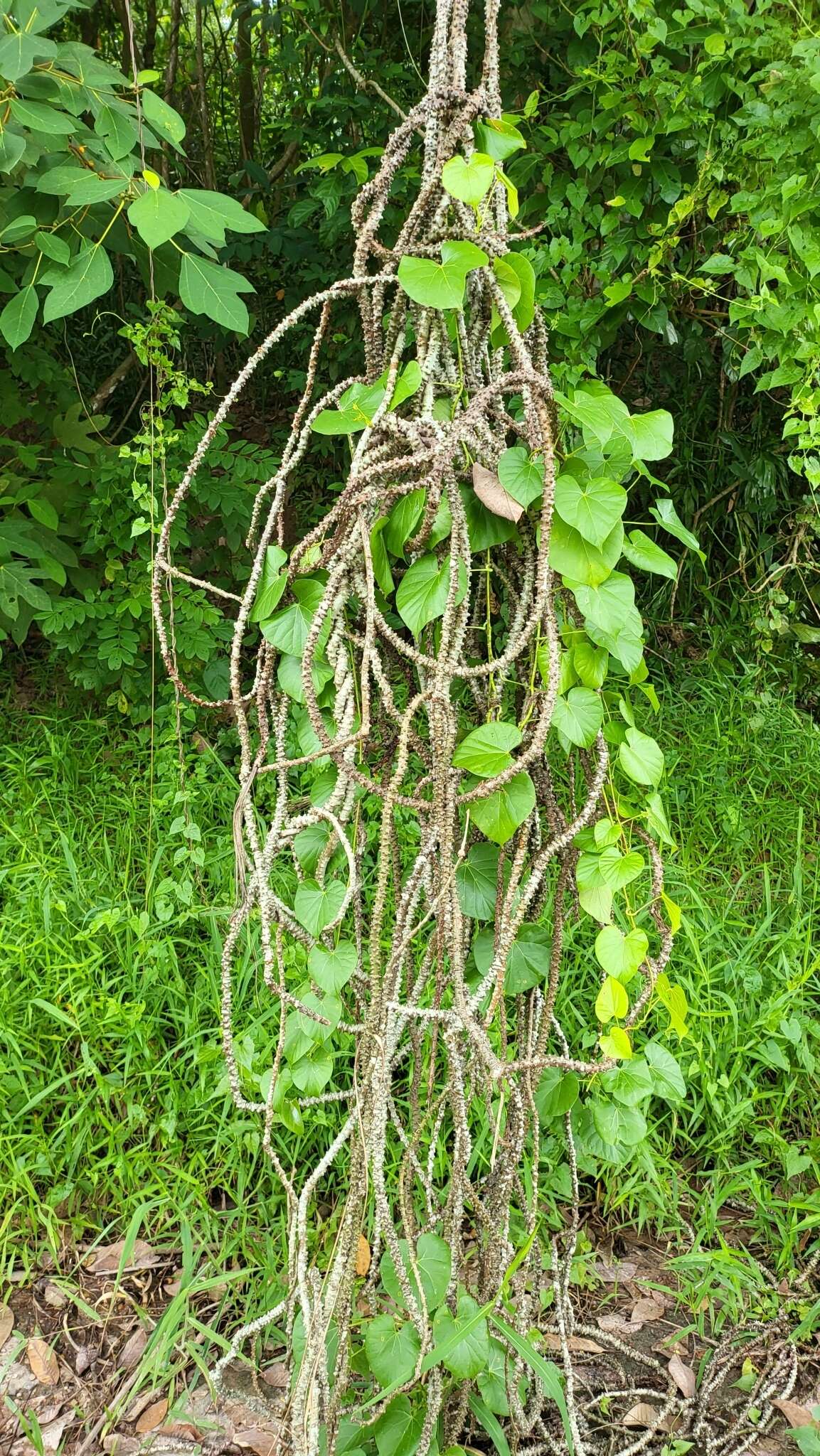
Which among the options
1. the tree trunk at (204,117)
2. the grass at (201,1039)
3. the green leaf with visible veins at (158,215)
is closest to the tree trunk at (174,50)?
the tree trunk at (204,117)

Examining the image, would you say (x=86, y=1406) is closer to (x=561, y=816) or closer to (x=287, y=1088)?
(x=287, y=1088)

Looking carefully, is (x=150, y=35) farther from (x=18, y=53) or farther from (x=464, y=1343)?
(x=464, y=1343)

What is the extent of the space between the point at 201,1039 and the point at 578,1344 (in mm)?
781

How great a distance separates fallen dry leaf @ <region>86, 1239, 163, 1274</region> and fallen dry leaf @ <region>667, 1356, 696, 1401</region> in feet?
2.53

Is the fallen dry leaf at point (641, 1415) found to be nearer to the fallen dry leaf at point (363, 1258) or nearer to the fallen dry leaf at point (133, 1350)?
the fallen dry leaf at point (363, 1258)

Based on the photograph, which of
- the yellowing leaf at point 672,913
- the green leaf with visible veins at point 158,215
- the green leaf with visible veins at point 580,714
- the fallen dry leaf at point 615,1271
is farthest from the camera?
the fallen dry leaf at point 615,1271

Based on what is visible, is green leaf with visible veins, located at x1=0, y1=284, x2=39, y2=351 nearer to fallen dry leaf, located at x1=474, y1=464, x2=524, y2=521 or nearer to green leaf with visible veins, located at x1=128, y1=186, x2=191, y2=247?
green leaf with visible veins, located at x1=128, y1=186, x2=191, y2=247

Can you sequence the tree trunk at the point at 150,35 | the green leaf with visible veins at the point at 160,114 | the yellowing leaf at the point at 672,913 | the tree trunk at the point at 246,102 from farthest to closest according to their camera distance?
the tree trunk at the point at 246,102 → the tree trunk at the point at 150,35 → the green leaf with visible veins at the point at 160,114 → the yellowing leaf at the point at 672,913

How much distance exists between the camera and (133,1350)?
1.51 metres

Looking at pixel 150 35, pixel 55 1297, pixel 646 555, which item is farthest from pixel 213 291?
pixel 150 35

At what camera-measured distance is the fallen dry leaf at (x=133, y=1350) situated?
149cm

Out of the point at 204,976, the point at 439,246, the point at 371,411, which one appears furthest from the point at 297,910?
the point at 204,976

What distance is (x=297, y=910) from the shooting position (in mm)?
1024

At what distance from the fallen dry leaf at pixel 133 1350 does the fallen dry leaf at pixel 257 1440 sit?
0.19m
